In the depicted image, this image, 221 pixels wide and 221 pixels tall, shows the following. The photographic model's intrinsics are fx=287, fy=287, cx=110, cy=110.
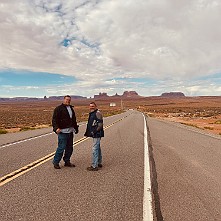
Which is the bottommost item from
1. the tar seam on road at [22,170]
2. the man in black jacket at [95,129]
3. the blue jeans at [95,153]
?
the tar seam on road at [22,170]

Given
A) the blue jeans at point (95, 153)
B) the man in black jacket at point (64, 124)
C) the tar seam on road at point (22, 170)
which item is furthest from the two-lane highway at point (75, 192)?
the man in black jacket at point (64, 124)

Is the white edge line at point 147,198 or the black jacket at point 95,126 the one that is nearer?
the white edge line at point 147,198

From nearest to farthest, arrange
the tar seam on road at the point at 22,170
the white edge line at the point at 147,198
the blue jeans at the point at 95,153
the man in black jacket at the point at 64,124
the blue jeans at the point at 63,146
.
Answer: the white edge line at the point at 147,198, the tar seam on road at the point at 22,170, the blue jeans at the point at 95,153, the blue jeans at the point at 63,146, the man in black jacket at the point at 64,124

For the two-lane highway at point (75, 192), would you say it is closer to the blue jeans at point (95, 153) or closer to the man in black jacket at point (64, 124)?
the blue jeans at point (95, 153)

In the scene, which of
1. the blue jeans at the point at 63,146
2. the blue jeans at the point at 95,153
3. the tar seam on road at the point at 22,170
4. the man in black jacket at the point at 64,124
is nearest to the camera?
the tar seam on road at the point at 22,170

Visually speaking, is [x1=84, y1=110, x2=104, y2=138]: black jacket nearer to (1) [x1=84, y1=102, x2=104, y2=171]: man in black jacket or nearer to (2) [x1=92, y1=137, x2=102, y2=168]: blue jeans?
(1) [x1=84, y1=102, x2=104, y2=171]: man in black jacket

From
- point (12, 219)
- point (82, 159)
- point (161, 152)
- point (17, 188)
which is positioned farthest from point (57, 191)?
point (161, 152)

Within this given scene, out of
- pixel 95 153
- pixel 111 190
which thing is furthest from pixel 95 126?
pixel 111 190

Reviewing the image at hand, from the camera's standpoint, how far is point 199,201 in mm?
5105

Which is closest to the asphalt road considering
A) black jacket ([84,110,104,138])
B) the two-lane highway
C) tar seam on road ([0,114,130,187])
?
the two-lane highway

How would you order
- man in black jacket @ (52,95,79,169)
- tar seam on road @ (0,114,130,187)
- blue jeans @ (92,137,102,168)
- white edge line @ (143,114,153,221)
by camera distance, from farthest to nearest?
man in black jacket @ (52,95,79,169)
blue jeans @ (92,137,102,168)
tar seam on road @ (0,114,130,187)
white edge line @ (143,114,153,221)

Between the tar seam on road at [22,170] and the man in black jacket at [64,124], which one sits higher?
the man in black jacket at [64,124]

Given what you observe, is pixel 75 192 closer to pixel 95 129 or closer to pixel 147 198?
pixel 147 198

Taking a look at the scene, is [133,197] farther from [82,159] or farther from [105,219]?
[82,159]
